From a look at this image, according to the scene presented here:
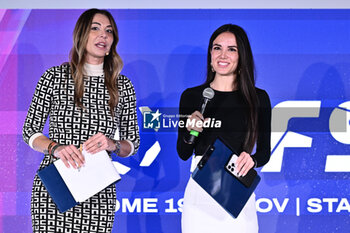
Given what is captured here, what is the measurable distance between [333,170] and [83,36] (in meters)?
2.33

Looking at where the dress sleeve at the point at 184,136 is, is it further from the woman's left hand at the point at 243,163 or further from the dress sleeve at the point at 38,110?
the dress sleeve at the point at 38,110

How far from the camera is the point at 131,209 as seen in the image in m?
3.82

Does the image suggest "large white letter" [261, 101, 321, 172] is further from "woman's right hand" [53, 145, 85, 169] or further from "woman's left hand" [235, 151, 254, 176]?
"woman's right hand" [53, 145, 85, 169]

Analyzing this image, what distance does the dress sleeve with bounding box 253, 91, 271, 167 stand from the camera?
274cm

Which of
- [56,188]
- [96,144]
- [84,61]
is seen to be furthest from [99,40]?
[56,188]

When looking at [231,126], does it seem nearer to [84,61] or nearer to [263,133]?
[263,133]

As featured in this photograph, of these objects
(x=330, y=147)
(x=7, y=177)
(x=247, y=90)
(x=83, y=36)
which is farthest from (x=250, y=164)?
(x=7, y=177)

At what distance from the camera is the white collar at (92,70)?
8.75 ft

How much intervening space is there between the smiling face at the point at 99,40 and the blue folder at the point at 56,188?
67 cm

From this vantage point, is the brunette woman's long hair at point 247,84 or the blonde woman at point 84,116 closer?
the blonde woman at point 84,116

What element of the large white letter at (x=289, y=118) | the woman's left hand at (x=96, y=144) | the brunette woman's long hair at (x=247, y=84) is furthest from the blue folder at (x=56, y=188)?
the large white letter at (x=289, y=118)

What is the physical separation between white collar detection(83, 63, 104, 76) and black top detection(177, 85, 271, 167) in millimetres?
546

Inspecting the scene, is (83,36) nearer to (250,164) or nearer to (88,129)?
(88,129)

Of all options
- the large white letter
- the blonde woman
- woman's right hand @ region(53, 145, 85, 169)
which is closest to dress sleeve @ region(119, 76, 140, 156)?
the blonde woman
